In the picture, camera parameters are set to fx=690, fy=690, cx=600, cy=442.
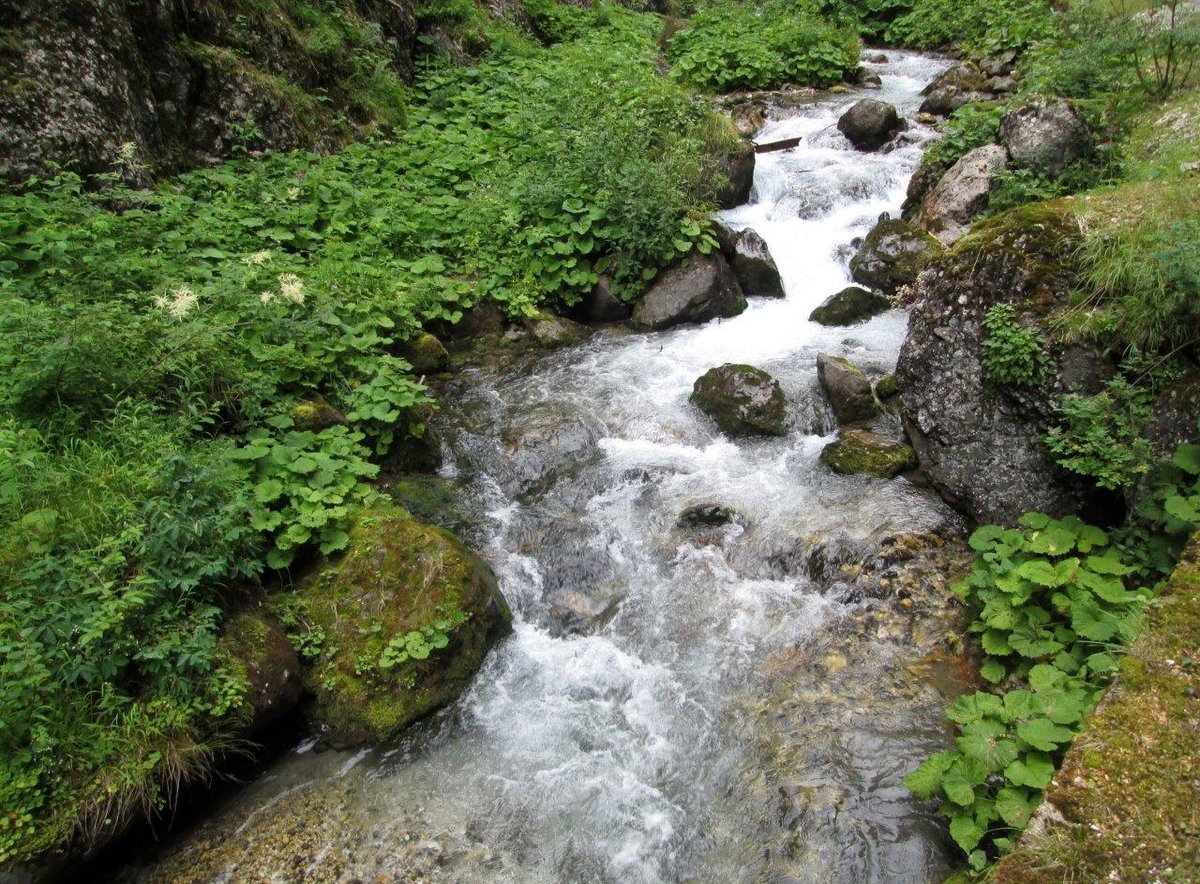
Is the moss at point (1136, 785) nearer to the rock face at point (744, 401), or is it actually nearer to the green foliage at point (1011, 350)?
the green foliage at point (1011, 350)

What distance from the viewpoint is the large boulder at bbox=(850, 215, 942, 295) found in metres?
9.62

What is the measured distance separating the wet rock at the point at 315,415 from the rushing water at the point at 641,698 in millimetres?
1394

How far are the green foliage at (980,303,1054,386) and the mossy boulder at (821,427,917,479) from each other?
1.29m

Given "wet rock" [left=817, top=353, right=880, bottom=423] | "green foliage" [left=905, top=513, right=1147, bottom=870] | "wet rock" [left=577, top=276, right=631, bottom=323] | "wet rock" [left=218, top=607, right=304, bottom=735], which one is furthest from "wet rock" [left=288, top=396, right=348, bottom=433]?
"green foliage" [left=905, top=513, right=1147, bottom=870]

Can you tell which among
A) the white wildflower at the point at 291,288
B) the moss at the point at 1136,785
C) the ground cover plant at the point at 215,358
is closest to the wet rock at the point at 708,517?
the ground cover plant at the point at 215,358

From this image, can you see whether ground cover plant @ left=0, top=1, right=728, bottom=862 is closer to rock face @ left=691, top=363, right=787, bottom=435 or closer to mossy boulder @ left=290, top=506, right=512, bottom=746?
mossy boulder @ left=290, top=506, right=512, bottom=746

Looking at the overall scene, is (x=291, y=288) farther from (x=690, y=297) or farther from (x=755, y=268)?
(x=755, y=268)

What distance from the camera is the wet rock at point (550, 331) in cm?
959

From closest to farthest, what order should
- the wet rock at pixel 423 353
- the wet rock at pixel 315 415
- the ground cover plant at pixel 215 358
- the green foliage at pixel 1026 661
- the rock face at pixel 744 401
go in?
the green foliage at pixel 1026 661 < the ground cover plant at pixel 215 358 < the wet rock at pixel 315 415 < the rock face at pixel 744 401 < the wet rock at pixel 423 353

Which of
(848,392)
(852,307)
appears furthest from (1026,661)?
(852,307)

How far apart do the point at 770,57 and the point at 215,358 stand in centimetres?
1552

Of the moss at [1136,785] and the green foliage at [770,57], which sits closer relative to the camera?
the moss at [1136,785]

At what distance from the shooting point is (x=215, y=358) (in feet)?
19.7

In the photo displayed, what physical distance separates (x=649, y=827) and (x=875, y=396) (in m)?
5.25
